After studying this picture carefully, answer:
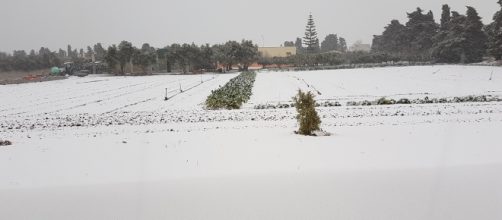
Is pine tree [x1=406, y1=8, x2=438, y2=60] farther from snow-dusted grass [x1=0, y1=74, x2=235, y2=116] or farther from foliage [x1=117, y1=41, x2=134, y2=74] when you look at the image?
snow-dusted grass [x1=0, y1=74, x2=235, y2=116]

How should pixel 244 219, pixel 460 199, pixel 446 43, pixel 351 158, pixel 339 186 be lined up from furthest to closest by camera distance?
pixel 446 43 → pixel 351 158 → pixel 339 186 → pixel 460 199 → pixel 244 219

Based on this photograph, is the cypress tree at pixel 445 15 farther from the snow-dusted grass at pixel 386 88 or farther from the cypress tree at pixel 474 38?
the snow-dusted grass at pixel 386 88

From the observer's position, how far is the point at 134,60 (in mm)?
94500

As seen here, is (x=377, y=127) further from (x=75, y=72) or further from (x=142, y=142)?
(x=75, y=72)

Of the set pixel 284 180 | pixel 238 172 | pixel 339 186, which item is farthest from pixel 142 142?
pixel 339 186

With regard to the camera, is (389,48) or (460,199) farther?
(389,48)

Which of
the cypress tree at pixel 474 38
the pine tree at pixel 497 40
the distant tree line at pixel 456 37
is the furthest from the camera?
the cypress tree at pixel 474 38

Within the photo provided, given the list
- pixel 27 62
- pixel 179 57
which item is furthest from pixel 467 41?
pixel 27 62

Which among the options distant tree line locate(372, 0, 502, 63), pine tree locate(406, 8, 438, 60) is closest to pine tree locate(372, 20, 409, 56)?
pine tree locate(406, 8, 438, 60)

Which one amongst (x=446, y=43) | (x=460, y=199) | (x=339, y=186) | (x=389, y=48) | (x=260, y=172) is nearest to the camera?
(x=460, y=199)

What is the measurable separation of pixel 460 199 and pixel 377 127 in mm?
7868

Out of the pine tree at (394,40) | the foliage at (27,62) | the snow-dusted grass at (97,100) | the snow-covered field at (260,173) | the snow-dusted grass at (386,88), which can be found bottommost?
the snow-dusted grass at (97,100)

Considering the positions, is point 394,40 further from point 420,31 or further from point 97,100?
point 97,100

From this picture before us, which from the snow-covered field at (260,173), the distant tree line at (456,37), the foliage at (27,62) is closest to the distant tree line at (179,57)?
the foliage at (27,62)
